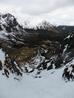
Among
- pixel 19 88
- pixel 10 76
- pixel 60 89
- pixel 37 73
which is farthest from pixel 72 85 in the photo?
pixel 37 73

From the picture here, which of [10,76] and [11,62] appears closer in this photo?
[10,76]

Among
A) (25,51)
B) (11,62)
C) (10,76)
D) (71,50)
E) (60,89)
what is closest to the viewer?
Answer: (60,89)

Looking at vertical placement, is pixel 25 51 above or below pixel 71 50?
below

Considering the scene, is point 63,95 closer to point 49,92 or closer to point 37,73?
point 49,92

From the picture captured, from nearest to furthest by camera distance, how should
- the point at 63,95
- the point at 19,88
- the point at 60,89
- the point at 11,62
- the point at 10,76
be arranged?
the point at 63,95 < the point at 60,89 < the point at 19,88 < the point at 10,76 < the point at 11,62
